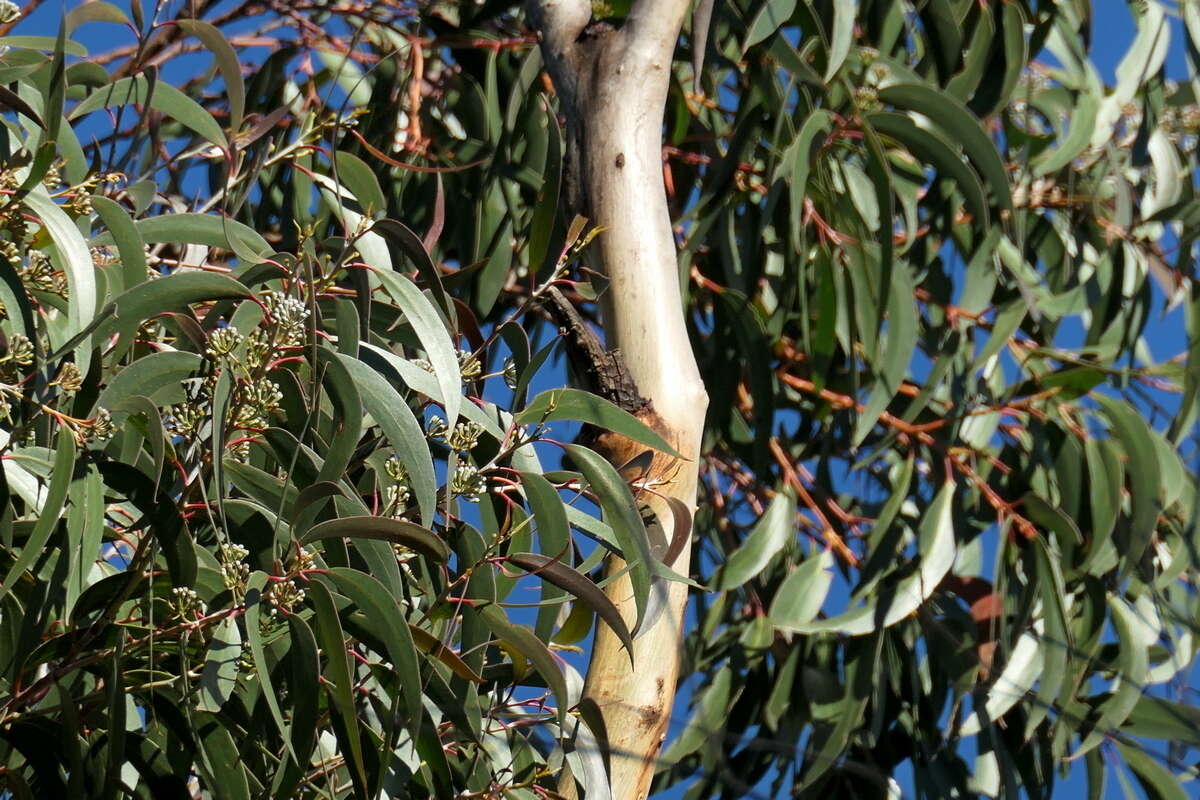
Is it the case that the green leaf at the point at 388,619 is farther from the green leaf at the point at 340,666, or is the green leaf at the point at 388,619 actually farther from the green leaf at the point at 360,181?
the green leaf at the point at 360,181

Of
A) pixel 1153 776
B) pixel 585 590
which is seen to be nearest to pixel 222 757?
pixel 585 590

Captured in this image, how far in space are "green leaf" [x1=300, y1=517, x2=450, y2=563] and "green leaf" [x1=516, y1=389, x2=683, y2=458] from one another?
0.52 feet

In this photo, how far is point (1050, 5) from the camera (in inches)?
86.4

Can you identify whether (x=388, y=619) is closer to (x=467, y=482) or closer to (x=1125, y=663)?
(x=467, y=482)

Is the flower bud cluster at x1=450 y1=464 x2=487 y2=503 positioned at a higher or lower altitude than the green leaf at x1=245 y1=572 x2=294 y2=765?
higher

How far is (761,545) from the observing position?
6.40 feet

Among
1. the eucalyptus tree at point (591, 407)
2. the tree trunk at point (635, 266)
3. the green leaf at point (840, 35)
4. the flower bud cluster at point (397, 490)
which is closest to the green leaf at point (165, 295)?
the eucalyptus tree at point (591, 407)

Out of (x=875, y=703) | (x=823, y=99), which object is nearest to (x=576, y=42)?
(x=823, y=99)

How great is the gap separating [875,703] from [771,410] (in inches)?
17.9

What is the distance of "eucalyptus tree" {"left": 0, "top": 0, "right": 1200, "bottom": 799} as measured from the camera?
3.21ft

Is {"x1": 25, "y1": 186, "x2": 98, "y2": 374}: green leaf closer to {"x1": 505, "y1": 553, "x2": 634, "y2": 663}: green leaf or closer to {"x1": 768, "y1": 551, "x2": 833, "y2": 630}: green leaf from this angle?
{"x1": 505, "y1": 553, "x2": 634, "y2": 663}: green leaf

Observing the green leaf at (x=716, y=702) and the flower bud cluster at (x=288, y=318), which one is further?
the green leaf at (x=716, y=702)

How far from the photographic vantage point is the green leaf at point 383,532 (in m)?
0.90

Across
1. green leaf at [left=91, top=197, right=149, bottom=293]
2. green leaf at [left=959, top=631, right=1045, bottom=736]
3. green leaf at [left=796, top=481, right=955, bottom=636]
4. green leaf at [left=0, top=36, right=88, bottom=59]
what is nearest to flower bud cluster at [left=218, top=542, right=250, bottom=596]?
green leaf at [left=91, top=197, right=149, bottom=293]
